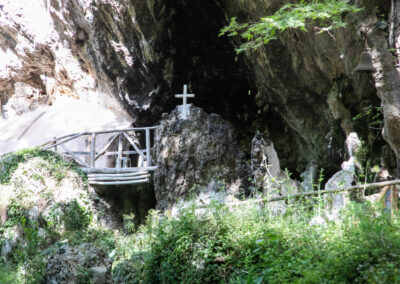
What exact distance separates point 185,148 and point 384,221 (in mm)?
7172

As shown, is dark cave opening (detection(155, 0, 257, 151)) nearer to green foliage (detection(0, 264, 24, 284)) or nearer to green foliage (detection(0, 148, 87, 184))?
green foliage (detection(0, 148, 87, 184))

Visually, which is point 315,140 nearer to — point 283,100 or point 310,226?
point 283,100

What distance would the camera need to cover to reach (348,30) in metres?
7.69

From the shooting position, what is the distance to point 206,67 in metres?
13.4

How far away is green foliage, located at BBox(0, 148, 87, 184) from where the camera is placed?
9688 mm

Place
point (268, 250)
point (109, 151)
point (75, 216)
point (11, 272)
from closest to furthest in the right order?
point (268, 250) → point (11, 272) → point (75, 216) → point (109, 151)

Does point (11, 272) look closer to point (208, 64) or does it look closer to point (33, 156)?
point (33, 156)

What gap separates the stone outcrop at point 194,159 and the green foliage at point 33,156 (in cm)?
222

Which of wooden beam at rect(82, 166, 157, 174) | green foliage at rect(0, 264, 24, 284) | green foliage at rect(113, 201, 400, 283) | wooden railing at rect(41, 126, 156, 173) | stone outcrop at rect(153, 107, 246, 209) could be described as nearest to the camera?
green foliage at rect(113, 201, 400, 283)

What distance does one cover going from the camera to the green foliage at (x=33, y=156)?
31.8ft

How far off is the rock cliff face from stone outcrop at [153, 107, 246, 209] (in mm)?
2456

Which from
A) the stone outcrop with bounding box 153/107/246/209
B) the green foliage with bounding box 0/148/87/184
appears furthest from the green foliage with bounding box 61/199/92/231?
the stone outcrop with bounding box 153/107/246/209

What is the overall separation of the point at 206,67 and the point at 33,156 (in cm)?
636

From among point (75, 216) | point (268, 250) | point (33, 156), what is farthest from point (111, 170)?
point (268, 250)
